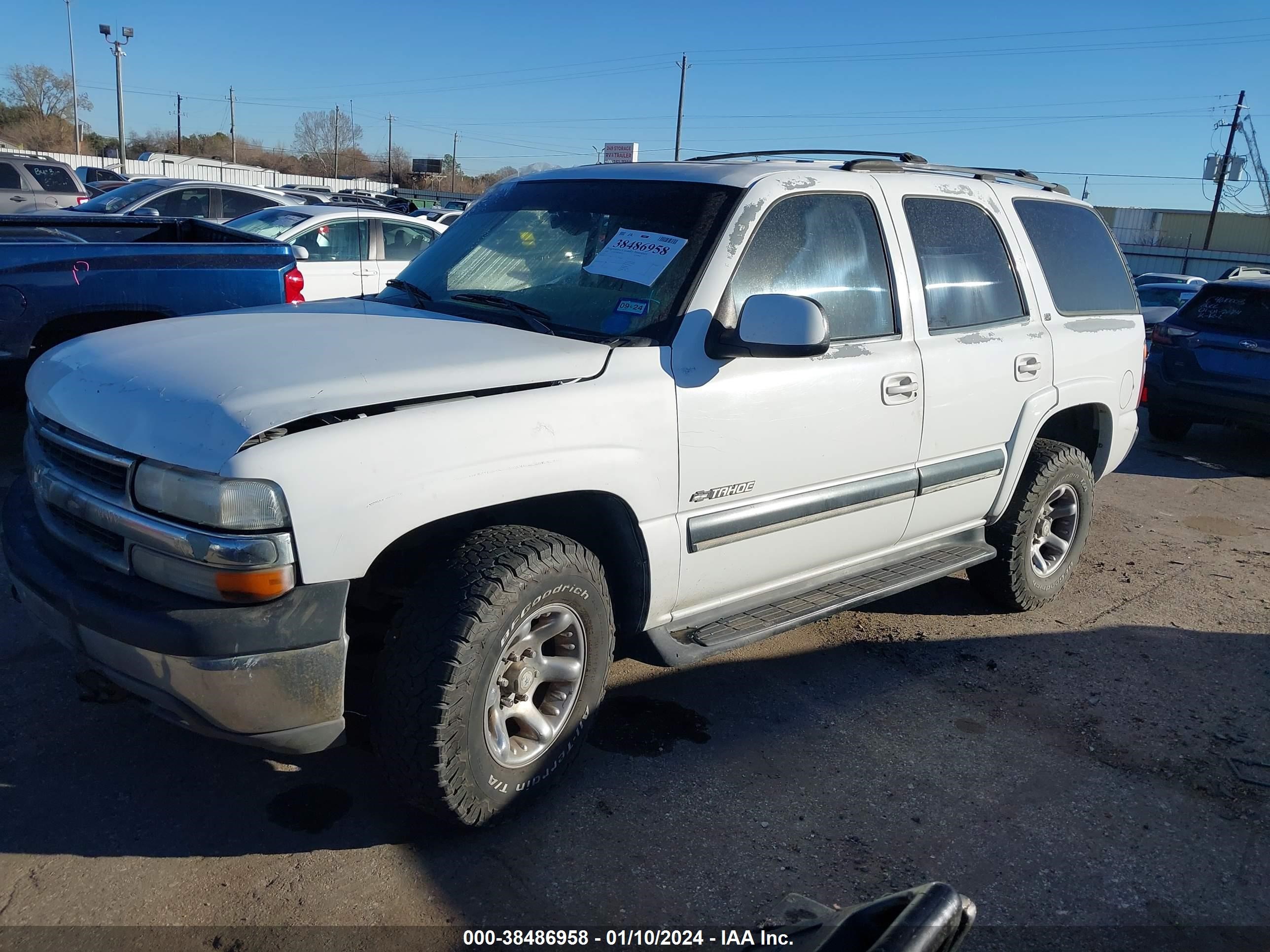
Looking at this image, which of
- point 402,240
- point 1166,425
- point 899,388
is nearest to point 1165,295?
point 1166,425

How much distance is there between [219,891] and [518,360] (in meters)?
1.68

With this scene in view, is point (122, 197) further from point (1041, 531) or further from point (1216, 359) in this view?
point (1041, 531)

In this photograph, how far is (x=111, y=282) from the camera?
19.1 feet

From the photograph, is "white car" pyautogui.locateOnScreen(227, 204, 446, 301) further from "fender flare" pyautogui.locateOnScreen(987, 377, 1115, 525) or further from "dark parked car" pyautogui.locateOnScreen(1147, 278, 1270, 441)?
"dark parked car" pyautogui.locateOnScreen(1147, 278, 1270, 441)

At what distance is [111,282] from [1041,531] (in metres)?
5.39

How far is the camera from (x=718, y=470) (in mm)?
3271

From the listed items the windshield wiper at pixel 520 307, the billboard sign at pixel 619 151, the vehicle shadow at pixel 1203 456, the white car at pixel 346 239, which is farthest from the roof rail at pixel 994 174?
the billboard sign at pixel 619 151

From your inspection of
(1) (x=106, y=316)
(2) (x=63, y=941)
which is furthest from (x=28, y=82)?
(2) (x=63, y=941)

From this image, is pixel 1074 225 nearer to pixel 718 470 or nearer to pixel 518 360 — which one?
pixel 718 470

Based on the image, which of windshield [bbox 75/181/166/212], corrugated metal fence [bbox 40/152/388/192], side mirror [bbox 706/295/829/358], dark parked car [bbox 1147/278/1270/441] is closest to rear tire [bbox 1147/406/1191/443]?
dark parked car [bbox 1147/278/1270/441]

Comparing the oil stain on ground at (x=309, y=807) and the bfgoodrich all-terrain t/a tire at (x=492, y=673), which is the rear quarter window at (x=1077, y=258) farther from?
the oil stain on ground at (x=309, y=807)

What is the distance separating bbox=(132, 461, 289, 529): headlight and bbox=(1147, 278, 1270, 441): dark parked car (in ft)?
29.1

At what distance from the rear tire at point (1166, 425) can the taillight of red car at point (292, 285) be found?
757cm

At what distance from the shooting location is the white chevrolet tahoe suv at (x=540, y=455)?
2.46 m
